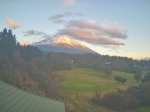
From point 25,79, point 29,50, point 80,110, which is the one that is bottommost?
point 80,110

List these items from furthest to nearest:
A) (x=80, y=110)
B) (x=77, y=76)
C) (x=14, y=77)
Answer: (x=77, y=76)
(x=14, y=77)
(x=80, y=110)

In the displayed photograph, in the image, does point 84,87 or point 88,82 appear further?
point 88,82

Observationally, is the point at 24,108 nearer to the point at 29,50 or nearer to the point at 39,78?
the point at 39,78

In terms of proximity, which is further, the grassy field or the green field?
the green field

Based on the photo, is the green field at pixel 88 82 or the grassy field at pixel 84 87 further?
the green field at pixel 88 82

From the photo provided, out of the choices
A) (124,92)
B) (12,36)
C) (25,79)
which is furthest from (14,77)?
(12,36)

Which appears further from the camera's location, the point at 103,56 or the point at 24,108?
the point at 103,56

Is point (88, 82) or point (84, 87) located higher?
point (88, 82)

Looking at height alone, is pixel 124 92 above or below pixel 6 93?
below

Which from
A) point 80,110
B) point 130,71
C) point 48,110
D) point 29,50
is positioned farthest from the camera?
point 130,71

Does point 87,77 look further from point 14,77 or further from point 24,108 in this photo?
point 24,108
